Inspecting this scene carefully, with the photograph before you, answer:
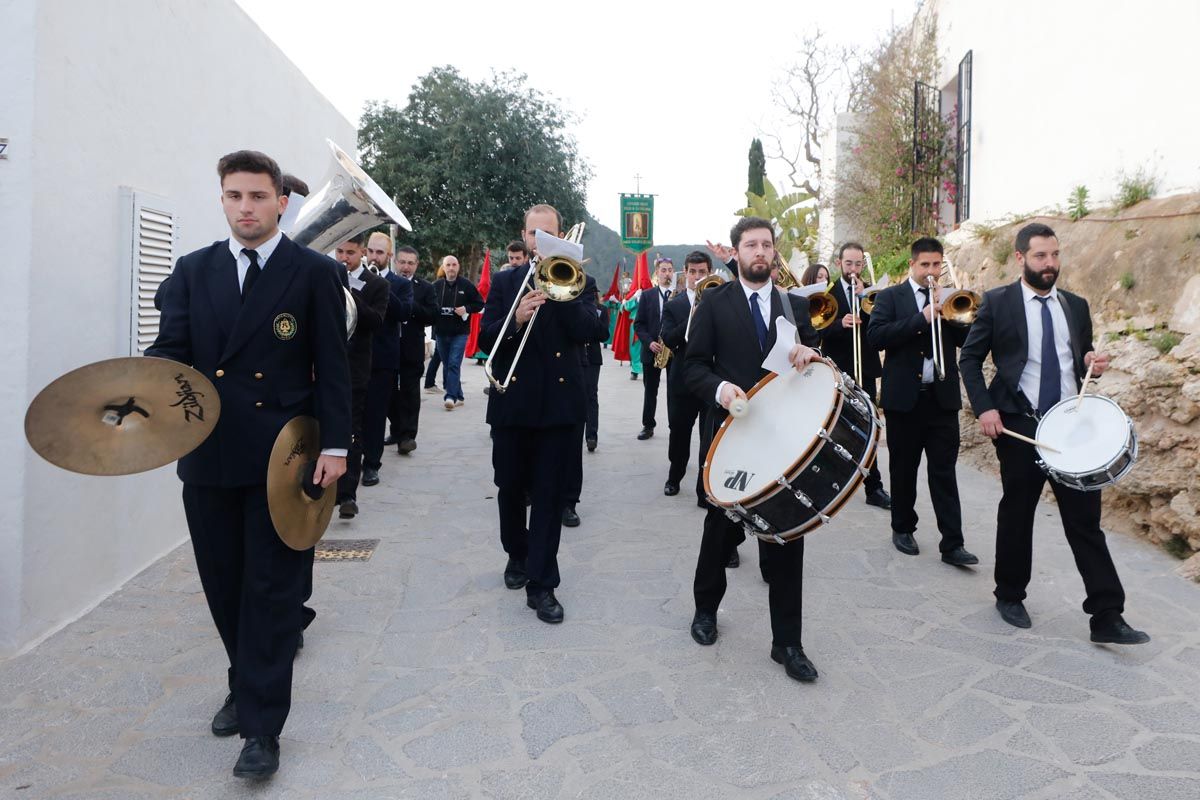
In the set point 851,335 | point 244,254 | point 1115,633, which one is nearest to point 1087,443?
point 1115,633

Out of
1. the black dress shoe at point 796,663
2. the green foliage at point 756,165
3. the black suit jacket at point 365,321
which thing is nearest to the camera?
the black dress shoe at point 796,663

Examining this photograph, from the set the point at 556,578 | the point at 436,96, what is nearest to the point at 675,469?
the point at 556,578

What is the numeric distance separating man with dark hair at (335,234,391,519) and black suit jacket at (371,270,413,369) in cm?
78

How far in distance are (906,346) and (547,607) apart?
10.0 ft

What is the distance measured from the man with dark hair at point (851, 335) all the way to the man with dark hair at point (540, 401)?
3306 millimetres

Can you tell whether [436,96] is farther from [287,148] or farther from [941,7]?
[287,148]

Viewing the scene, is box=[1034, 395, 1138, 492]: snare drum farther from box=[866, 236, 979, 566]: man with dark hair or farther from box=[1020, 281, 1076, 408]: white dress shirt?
box=[866, 236, 979, 566]: man with dark hair

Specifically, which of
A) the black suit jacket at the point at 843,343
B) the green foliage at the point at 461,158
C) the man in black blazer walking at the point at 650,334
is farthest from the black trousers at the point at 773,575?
the green foliage at the point at 461,158

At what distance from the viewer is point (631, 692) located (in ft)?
12.2

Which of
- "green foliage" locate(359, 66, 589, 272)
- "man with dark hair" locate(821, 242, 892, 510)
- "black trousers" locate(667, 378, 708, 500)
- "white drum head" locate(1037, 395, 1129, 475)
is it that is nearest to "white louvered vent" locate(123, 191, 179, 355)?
"black trousers" locate(667, 378, 708, 500)

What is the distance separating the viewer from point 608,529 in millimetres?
6422

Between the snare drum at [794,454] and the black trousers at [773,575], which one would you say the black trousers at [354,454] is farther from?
the snare drum at [794,454]

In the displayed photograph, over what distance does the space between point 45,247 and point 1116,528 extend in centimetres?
699

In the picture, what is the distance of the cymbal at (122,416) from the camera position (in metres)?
2.54
